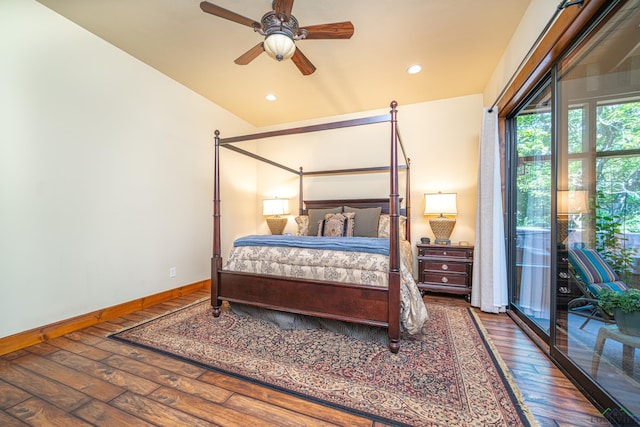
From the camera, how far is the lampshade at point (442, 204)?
3.22 m

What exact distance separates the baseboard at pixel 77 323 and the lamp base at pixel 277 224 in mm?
1616

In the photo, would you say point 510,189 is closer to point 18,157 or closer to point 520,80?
point 520,80

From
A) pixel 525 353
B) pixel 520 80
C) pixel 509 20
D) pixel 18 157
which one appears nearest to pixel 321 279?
pixel 525 353

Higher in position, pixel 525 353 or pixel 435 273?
pixel 435 273

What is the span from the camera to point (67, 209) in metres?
2.24

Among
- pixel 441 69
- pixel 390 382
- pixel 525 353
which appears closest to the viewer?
pixel 390 382

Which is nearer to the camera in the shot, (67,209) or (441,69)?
(67,209)

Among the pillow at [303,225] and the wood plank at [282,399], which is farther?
the pillow at [303,225]

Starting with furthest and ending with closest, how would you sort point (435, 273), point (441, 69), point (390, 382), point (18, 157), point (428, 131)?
1. point (428, 131)
2. point (435, 273)
3. point (441, 69)
4. point (18, 157)
5. point (390, 382)

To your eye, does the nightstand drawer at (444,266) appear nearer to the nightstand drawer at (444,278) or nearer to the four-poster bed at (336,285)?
the nightstand drawer at (444,278)

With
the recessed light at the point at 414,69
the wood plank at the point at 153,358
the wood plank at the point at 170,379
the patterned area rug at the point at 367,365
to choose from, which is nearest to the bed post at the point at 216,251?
the patterned area rug at the point at 367,365

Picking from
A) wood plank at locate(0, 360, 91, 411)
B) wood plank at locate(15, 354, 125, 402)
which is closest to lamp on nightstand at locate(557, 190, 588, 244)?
wood plank at locate(15, 354, 125, 402)

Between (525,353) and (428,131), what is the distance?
2.94 metres

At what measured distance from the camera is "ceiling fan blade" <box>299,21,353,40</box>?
1.82 metres
